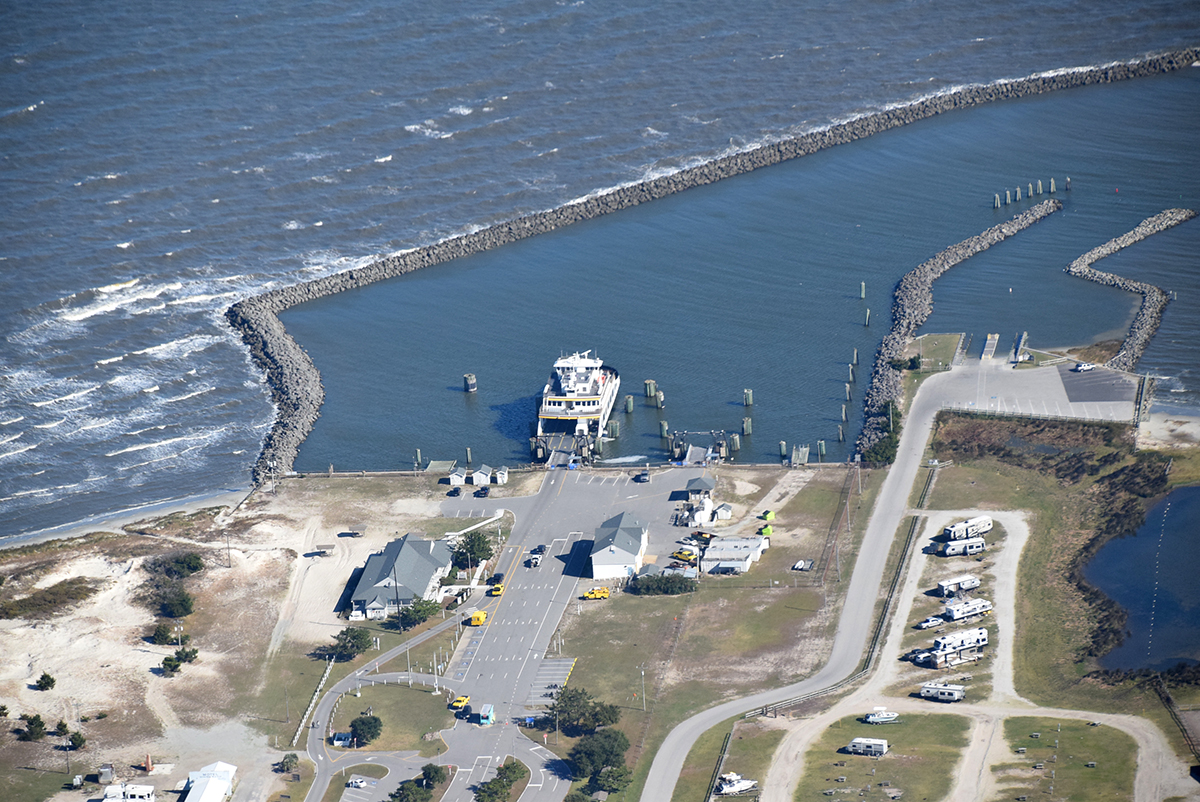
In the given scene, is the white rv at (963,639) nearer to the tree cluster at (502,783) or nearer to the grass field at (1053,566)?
the grass field at (1053,566)

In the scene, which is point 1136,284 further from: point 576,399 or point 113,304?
point 113,304

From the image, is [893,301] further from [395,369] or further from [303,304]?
[303,304]

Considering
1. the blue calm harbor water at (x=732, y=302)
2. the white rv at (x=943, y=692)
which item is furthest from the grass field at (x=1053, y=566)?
the blue calm harbor water at (x=732, y=302)

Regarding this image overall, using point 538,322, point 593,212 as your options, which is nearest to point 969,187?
point 593,212

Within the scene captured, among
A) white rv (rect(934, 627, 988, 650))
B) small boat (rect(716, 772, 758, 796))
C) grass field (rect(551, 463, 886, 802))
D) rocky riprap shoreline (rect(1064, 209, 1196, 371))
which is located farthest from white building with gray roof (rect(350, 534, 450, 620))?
rocky riprap shoreline (rect(1064, 209, 1196, 371))

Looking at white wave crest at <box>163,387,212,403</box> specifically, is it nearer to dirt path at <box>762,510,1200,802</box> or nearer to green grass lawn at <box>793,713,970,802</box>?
dirt path at <box>762,510,1200,802</box>

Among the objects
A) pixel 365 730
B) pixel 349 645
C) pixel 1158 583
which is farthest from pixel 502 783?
pixel 1158 583

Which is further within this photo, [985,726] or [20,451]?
[20,451]
